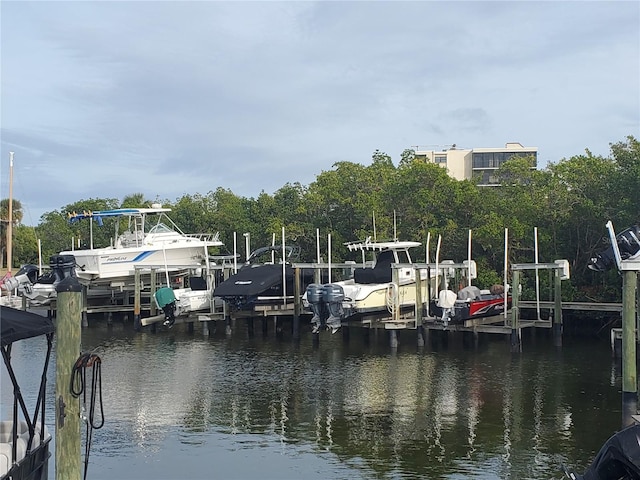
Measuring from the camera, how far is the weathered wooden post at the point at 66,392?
9.24 m

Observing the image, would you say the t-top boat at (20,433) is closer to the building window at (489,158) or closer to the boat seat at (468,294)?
the boat seat at (468,294)

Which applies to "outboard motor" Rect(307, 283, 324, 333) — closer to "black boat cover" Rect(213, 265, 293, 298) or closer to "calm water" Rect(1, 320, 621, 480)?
"calm water" Rect(1, 320, 621, 480)

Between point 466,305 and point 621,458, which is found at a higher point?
point 466,305

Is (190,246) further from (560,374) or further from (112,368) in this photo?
(560,374)

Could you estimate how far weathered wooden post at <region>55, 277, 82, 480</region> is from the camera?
9.24m

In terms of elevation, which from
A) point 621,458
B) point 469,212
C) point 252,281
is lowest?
point 621,458

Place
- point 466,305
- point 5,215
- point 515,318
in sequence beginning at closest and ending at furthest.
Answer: point 515,318 → point 466,305 → point 5,215

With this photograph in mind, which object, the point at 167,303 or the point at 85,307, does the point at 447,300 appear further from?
the point at 85,307

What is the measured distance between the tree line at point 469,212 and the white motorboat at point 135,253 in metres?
7.06

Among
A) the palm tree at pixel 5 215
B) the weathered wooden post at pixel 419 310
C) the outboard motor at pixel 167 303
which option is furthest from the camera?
the palm tree at pixel 5 215

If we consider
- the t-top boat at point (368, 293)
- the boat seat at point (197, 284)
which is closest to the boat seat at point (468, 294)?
the t-top boat at point (368, 293)

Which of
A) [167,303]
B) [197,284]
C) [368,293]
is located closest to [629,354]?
[368,293]

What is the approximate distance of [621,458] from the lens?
28.7 feet

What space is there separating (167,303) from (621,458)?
75.6 feet
